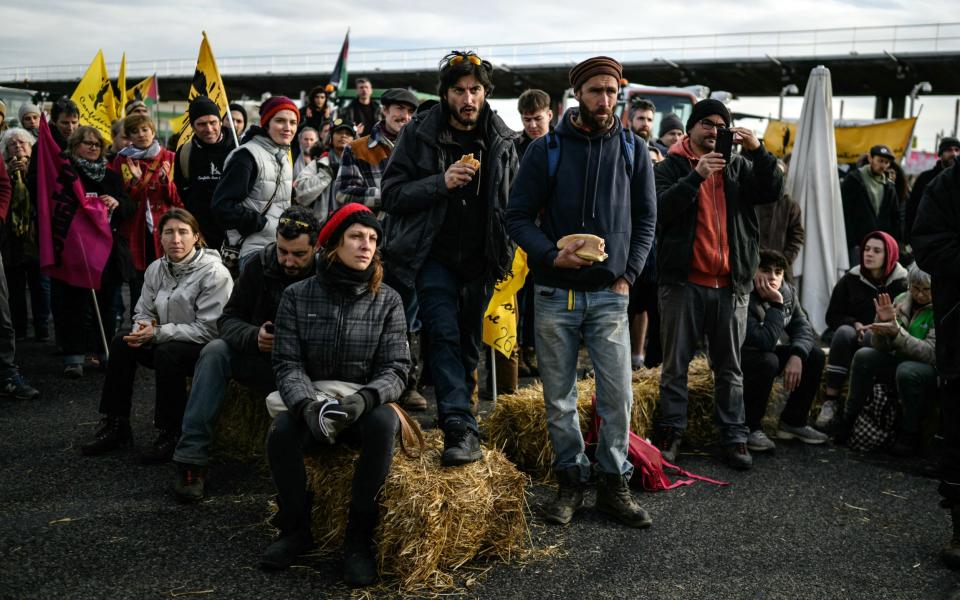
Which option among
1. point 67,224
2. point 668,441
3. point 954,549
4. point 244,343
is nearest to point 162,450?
point 244,343

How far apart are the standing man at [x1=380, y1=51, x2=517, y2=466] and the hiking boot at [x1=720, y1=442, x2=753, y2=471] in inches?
77.5

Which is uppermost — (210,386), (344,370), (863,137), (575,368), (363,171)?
(863,137)

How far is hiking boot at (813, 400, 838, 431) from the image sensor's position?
643 cm

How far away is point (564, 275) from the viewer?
4.34m

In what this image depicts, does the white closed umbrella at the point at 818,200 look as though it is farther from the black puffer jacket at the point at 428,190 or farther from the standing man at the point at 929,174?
the black puffer jacket at the point at 428,190

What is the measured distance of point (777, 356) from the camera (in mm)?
6121

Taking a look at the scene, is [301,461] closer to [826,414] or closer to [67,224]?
[826,414]

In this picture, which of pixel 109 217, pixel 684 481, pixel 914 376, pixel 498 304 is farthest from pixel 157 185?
pixel 914 376

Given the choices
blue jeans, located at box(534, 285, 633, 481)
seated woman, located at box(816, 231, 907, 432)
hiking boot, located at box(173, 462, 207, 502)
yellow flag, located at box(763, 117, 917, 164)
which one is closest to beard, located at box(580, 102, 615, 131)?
blue jeans, located at box(534, 285, 633, 481)

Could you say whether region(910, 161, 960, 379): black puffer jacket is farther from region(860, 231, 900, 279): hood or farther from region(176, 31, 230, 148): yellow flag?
region(176, 31, 230, 148): yellow flag

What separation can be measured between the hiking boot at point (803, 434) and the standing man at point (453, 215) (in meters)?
2.80

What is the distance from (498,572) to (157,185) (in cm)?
548

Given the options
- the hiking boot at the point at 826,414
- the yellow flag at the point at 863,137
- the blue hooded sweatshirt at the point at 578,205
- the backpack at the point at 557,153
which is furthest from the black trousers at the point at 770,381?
the yellow flag at the point at 863,137

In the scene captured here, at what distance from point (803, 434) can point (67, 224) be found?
20.9 feet
